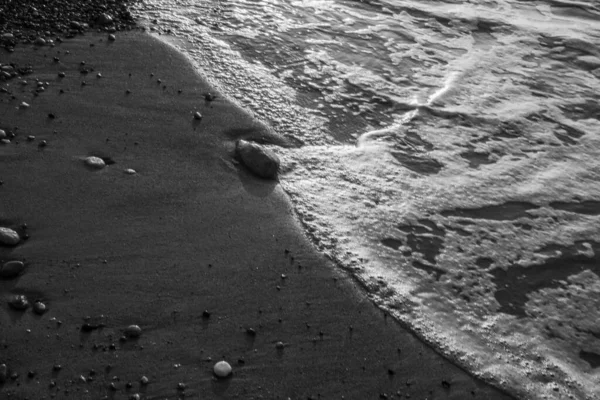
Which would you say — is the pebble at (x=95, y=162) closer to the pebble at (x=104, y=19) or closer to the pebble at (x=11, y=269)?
Answer: the pebble at (x=11, y=269)

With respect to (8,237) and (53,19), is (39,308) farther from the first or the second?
(53,19)

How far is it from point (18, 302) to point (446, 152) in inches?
131

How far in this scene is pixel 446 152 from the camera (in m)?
5.15

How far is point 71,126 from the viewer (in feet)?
15.0

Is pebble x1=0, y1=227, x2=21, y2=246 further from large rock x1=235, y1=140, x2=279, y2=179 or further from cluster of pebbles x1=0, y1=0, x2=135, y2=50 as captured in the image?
cluster of pebbles x1=0, y1=0, x2=135, y2=50

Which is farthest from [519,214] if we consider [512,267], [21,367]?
[21,367]

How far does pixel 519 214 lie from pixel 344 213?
1.31 m

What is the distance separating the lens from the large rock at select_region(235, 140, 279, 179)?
453 cm

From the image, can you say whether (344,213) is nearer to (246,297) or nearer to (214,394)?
(246,297)

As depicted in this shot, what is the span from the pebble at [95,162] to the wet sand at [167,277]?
6cm

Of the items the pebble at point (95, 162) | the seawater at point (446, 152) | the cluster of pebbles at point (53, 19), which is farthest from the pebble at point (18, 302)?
the cluster of pebbles at point (53, 19)

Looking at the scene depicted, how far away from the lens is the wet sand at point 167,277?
3.13m

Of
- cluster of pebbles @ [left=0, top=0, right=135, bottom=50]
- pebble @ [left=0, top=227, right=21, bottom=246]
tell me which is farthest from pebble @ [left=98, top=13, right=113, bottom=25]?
pebble @ [left=0, top=227, right=21, bottom=246]

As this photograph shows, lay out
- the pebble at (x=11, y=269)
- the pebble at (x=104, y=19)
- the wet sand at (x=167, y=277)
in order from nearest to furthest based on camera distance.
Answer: the wet sand at (x=167, y=277) < the pebble at (x=11, y=269) < the pebble at (x=104, y=19)
